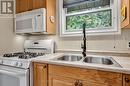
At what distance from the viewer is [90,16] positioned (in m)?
2.21

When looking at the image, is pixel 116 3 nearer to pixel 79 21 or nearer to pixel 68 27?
pixel 79 21

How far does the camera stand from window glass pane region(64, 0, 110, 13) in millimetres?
2084

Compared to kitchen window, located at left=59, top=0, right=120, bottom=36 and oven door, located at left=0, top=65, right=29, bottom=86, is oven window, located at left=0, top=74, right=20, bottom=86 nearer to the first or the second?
oven door, located at left=0, top=65, right=29, bottom=86

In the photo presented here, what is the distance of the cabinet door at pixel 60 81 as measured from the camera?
1462 millimetres

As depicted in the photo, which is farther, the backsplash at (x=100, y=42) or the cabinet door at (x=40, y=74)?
the backsplash at (x=100, y=42)

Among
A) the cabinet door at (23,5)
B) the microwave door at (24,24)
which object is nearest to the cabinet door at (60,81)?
the microwave door at (24,24)

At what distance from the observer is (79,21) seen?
233 cm

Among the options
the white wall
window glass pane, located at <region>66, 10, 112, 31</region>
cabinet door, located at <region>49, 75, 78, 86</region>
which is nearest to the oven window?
cabinet door, located at <region>49, 75, 78, 86</region>

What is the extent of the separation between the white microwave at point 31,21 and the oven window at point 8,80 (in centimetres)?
81

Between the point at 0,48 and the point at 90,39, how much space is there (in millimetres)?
1636

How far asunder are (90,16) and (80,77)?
1.11 m

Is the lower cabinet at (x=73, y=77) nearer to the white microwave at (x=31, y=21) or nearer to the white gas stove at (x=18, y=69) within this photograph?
the white gas stove at (x=18, y=69)

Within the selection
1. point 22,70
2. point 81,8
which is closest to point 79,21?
point 81,8

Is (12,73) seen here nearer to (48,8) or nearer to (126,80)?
(48,8)
